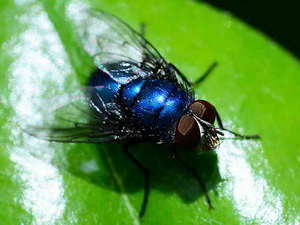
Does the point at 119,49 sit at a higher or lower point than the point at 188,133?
lower

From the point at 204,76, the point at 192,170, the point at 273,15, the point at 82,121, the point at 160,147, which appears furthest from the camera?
the point at 273,15

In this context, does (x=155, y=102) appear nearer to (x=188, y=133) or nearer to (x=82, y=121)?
(x=188, y=133)

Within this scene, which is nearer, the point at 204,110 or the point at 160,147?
the point at 204,110

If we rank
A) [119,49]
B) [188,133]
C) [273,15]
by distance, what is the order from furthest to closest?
1. [273,15]
2. [119,49]
3. [188,133]

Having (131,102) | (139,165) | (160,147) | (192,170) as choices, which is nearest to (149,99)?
(131,102)

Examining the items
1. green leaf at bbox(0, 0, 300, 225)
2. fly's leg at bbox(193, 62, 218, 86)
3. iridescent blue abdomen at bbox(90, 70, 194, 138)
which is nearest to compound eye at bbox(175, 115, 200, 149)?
iridescent blue abdomen at bbox(90, 70, 194, 138)

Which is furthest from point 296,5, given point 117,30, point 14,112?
point 14,112

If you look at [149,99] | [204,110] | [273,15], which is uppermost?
[204,110]
